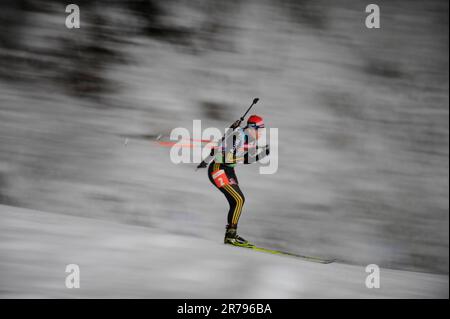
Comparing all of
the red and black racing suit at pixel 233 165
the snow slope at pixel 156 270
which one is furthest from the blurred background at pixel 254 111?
the red and black racing suit at pixel 233 165

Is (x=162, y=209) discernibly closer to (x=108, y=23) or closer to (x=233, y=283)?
(x=233, y=283)

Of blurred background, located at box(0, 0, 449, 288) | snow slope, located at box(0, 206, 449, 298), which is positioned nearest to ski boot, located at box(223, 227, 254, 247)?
snow slope, located at box(0, 206, 449, 298)

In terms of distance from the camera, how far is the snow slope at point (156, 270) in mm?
2633

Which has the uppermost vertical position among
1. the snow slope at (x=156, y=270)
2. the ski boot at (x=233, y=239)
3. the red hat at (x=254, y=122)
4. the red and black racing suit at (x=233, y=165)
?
the red hat at (x=254, y=122)

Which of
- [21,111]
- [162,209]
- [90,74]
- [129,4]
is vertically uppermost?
[129,4]

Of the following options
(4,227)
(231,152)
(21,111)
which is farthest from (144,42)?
(4,227)

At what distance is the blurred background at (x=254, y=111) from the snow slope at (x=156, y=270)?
0.69 m

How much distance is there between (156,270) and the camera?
9.58ft

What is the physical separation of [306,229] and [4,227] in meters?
2.96

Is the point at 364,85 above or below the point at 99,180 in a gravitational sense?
above

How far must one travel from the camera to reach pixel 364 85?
4332mm

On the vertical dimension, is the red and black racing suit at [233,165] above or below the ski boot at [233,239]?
above

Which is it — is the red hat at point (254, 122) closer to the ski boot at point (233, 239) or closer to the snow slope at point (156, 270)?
the ski boot at point (233, 239)

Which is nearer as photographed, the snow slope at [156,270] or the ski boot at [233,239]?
the snow slope at [156,270]
